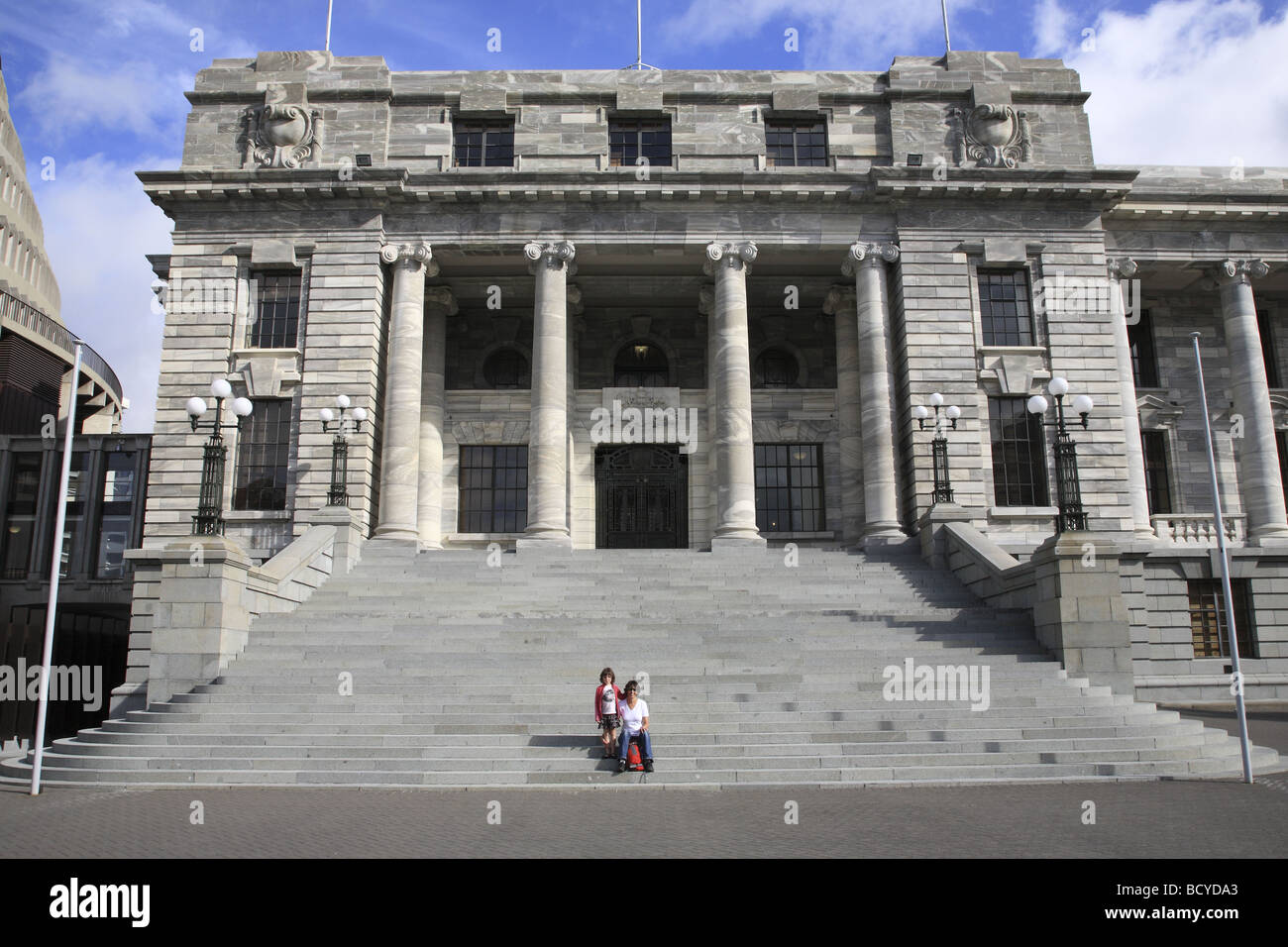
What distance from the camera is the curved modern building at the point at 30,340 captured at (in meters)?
44.9

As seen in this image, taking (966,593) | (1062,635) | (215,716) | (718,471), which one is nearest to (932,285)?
(718,471)

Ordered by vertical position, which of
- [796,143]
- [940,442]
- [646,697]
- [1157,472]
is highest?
[796,143]

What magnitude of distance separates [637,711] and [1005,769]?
5.26 m

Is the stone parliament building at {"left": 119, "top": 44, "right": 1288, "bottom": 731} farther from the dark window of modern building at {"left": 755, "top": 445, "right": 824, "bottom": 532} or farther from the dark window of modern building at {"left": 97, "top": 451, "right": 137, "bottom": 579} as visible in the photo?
the dark window of modern building at {"left": 97, "top": 451, "right": 137, "bottom": 579}

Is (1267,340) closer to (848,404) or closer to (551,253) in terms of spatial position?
(848,404)

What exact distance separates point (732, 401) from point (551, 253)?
6892 mm

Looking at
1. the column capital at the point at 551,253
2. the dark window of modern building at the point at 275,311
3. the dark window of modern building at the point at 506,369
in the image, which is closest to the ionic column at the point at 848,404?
the column capital at the point at 551,253

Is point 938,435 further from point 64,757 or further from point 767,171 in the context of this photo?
point 64,757

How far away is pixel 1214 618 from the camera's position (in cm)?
2606

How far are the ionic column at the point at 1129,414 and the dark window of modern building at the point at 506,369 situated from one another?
18375 mm

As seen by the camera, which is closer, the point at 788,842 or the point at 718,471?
the point at 788,842

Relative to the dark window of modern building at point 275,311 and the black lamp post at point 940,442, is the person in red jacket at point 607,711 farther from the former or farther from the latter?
the dark window of modern building at point 275,311

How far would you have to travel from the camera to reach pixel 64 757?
1452 cm

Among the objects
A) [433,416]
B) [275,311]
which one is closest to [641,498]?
[433,416]
